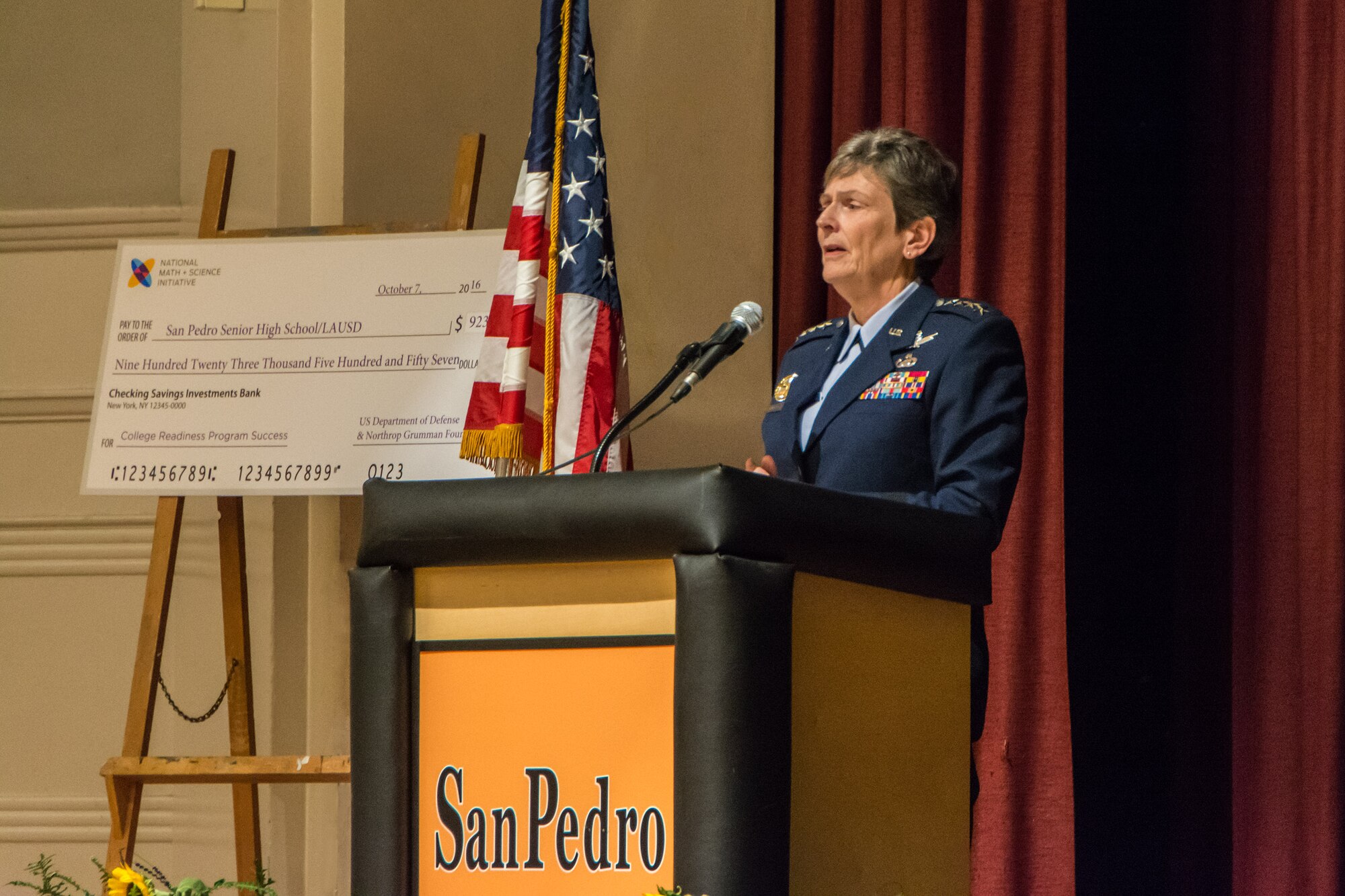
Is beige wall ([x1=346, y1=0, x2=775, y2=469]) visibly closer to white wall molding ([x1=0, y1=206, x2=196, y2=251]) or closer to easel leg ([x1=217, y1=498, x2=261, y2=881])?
white wall molding ([x1=0, y1=206, x2=196, y2=251])

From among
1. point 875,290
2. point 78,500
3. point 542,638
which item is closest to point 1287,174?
point 875,290

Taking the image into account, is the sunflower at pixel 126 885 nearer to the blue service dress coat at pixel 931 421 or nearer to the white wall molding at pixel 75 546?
the blue service dress coat at pixel 931 421

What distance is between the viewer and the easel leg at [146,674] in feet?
9.47

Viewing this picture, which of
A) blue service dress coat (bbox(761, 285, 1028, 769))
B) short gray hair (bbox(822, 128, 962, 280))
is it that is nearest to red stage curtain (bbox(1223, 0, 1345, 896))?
short gray hair (bbox(822, 128, 962, 280))

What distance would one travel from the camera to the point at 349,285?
121 inches

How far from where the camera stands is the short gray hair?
2.13 m

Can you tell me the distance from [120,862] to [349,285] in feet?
3.86

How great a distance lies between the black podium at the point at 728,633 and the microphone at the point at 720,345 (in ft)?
1.03

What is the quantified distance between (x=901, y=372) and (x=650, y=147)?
153cm

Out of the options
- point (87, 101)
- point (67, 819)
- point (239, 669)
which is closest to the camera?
point (239, 669)

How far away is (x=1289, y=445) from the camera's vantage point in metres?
2.64

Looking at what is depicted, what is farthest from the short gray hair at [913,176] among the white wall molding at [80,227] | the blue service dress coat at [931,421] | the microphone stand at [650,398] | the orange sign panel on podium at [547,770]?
the white wall molding at [80,227]

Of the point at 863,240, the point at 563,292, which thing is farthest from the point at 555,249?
the point at 863,240

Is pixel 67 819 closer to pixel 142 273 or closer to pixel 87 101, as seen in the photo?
pixel 142 273
